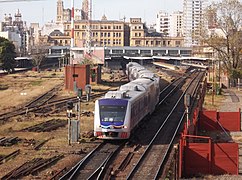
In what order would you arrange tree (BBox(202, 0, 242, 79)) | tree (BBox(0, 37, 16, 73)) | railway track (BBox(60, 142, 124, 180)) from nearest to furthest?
1. railway track (BBox(60, 142, 124, 180))
2. tree (BBox(202, 0, 242, 79))
3. tree (BBox(0, 37, 16, 73))

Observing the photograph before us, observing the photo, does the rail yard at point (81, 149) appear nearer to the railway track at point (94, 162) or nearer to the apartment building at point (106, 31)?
the railway track at point (94, 162)

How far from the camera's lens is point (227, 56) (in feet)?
165

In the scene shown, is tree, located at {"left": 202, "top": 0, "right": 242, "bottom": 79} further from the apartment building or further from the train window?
the apartment building

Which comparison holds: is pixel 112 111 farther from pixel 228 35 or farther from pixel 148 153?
pixel 228 35

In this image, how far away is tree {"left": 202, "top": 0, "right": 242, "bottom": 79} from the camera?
49375 mm

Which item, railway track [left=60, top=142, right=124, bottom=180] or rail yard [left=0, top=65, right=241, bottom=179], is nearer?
railway track [left=60, top=142, right=124, bottom=180]

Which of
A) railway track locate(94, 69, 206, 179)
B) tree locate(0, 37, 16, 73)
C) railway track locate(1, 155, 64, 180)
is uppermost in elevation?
tree locate(0, 37, 16, 73)

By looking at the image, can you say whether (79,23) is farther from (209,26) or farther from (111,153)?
(111,153)

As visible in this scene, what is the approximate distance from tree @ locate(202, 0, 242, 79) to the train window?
3190 cm

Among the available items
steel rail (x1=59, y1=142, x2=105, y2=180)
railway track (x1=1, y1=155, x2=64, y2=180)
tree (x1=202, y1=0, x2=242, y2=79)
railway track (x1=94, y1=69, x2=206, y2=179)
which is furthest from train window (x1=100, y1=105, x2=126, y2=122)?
tree (x1=202, y1=0, x2=242, y2=79)

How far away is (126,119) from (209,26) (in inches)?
1319

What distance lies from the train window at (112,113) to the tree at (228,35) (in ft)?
105

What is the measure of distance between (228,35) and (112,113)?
33059 mm

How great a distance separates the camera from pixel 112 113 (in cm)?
1944
